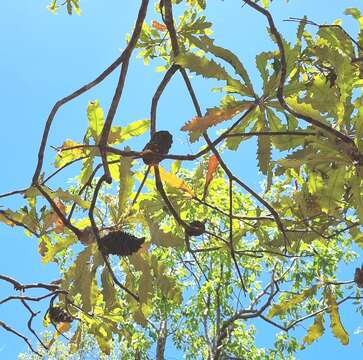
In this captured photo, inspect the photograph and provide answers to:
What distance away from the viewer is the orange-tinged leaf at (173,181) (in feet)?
6.68

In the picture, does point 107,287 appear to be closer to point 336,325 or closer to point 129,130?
point 129,130

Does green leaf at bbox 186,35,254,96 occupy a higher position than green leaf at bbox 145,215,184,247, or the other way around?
green leaf at bbox 186,35,254,96

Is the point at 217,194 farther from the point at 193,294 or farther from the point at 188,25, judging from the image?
the point at 188,25

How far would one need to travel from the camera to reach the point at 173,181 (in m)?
2.08

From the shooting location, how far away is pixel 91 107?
1.97 m

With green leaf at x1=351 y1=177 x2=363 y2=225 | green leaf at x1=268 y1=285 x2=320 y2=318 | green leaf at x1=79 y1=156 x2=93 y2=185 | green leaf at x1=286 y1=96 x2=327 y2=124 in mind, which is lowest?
green leaf at x1=351 y1=177 x2=363 y2=225

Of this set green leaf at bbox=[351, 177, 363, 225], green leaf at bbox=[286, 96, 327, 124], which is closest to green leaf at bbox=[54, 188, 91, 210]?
green leaf at bbox=[286, 96, 327, 124]

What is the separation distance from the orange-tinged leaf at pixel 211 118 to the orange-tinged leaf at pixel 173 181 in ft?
1.79

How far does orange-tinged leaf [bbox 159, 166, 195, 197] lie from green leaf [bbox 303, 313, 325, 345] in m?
0.90

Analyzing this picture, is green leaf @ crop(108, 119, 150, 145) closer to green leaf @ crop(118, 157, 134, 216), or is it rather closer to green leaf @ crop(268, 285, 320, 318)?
green leaf @ crop(118, 157, 134, 216)

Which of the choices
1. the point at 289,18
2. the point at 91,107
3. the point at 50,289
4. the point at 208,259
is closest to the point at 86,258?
the point at 50,289

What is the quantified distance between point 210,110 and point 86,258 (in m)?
0.73

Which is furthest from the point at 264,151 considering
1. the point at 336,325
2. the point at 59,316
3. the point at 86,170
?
the point at 59,316

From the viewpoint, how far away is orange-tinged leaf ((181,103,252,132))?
1454 mm
